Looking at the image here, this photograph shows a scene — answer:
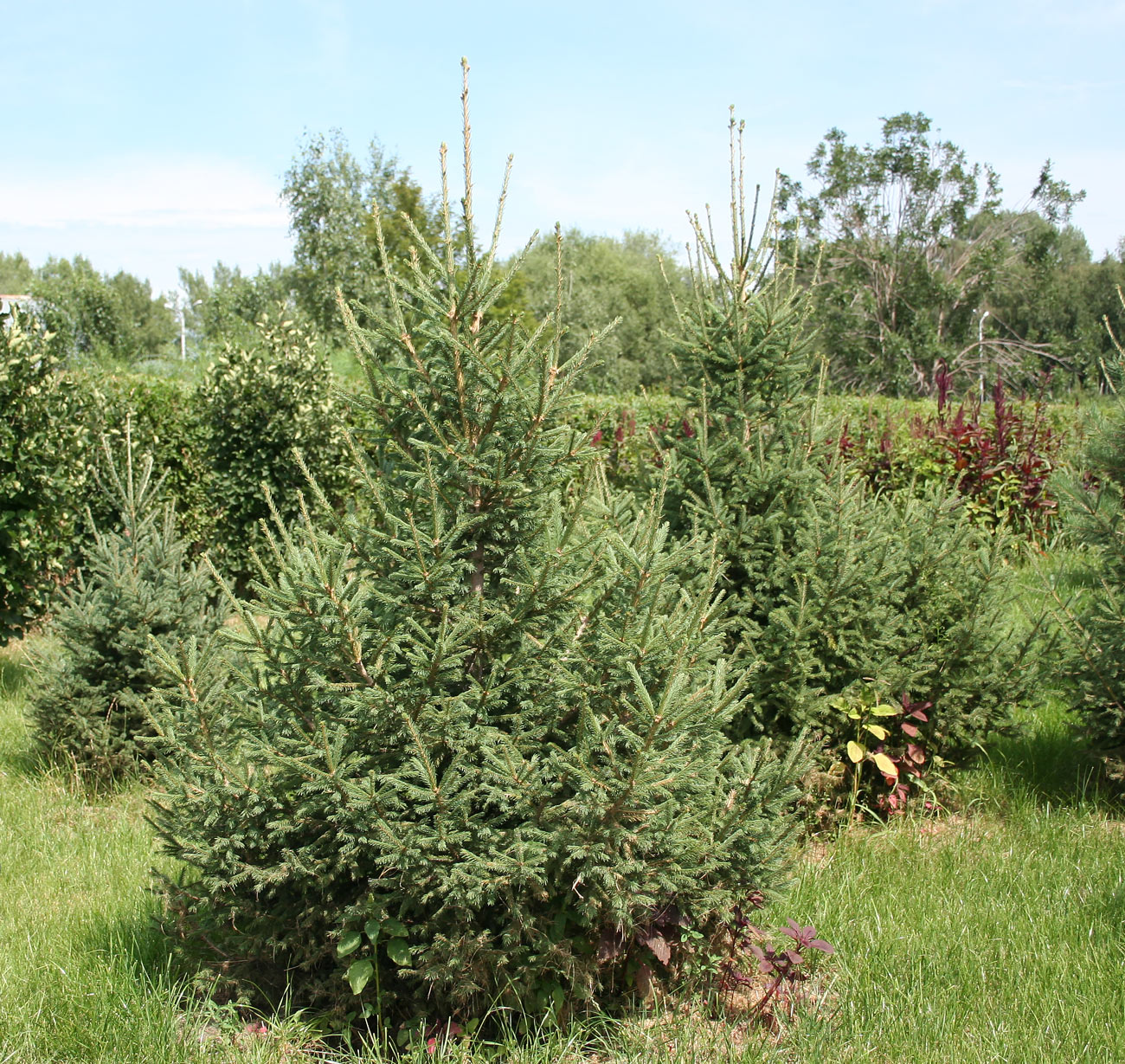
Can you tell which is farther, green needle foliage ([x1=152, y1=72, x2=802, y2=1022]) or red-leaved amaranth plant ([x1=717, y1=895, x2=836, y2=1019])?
red-leaved amaranth plant ([x1=717, y1=895, x2=836, y2=1019])

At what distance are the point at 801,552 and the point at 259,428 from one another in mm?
5812

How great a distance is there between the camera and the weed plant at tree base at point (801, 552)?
4074 millimetres

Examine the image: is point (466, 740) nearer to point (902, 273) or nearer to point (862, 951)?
point (862, 951)

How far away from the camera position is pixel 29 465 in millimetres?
6301

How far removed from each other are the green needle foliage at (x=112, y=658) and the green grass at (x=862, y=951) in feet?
1.32

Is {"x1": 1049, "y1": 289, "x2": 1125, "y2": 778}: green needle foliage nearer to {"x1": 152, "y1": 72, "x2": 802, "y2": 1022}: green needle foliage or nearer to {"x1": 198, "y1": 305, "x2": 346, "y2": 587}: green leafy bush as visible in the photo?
{"x1": 152, "y1": 72, "x2": 802, "y2": 1022}: green needle foliage

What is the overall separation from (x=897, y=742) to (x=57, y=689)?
4.68 m

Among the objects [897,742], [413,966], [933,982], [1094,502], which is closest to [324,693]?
[413,966]

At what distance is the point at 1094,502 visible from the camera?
4602 mm

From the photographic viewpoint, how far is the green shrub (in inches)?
248

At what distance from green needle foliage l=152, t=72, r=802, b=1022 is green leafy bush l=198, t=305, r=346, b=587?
211 inches

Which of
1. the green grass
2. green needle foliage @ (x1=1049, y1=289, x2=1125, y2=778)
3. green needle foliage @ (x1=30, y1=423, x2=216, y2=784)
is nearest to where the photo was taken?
the green grass

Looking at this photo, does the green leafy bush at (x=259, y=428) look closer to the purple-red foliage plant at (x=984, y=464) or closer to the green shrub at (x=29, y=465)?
the green shrub at (x=29, y=465)

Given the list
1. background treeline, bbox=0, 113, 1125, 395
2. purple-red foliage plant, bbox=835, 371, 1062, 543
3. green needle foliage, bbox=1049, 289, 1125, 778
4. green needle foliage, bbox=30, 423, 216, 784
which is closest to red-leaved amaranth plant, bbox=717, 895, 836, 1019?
green needle foliage, bbox=1049, 289, 1125, 778
